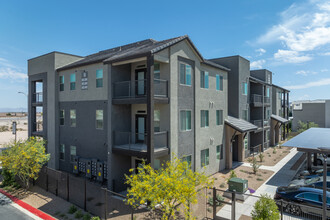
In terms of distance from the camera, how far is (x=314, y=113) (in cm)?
4897

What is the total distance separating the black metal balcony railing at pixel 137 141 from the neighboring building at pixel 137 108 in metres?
0.06

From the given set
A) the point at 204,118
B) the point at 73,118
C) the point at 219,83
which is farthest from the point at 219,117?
the point at 73,118


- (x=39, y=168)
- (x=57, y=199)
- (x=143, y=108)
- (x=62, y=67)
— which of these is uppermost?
(x=62, y=67)

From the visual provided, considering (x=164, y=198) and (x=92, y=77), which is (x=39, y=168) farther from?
(x=164, y=198)

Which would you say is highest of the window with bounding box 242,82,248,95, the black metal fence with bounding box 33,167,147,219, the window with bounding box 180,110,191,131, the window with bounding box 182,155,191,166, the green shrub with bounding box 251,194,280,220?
the window with bounding box 242,82,248,95

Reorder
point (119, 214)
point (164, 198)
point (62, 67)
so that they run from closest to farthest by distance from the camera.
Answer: point (164, 198) → point (119, 214) → point (62, 67)

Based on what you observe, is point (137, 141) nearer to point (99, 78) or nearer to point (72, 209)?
point (99, 78)

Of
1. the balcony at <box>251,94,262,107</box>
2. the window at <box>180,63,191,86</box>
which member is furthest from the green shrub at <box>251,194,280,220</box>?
the balcony at <box>251,94,262,107</box>

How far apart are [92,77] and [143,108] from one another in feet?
16.7

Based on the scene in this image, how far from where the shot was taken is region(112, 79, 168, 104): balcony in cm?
1315

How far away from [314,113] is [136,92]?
164 ft

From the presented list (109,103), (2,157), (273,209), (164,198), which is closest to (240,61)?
(109,103)

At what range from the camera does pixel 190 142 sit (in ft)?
51.2

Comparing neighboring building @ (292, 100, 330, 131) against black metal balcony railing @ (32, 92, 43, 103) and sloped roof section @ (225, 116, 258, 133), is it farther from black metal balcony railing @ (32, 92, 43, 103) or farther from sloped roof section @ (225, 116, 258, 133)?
black metal balcony railing @ (32, 92, 43, 103)
